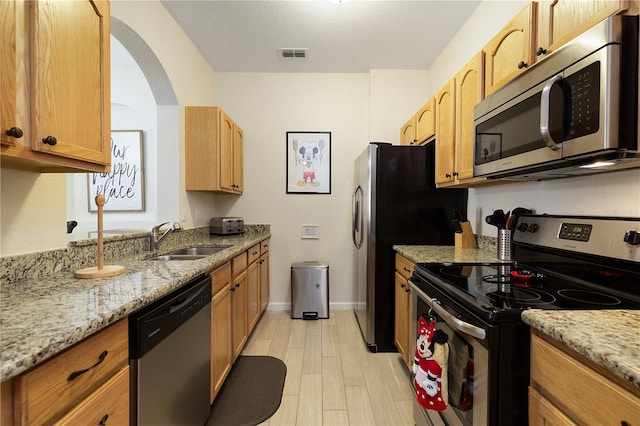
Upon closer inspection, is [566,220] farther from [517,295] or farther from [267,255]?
[267,255]

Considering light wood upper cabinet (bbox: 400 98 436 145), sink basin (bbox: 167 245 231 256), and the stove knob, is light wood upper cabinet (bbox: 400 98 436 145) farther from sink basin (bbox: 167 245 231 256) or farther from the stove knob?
sink basin (bbox: 167 245 231 256)

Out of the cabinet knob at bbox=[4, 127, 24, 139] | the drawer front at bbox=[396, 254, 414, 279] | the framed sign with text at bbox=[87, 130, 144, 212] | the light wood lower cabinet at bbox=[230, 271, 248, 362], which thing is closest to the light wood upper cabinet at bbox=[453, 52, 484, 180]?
the drawer front at bbox=[396, 254, 414, 279]

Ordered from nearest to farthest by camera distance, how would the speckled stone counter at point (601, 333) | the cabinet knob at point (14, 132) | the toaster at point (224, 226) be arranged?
the speckled stone counter at point (601, 333) < the cabinet knob at point (14, 132) < the toaster at point (224, 226)

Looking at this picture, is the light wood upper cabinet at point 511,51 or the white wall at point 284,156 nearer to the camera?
the light wood upper cabinet at point 511,51

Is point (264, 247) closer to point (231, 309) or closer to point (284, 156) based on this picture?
point (284, 156)

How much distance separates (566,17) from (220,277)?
207cm

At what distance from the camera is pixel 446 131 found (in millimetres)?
2105

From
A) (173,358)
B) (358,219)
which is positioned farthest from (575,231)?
(173,358)

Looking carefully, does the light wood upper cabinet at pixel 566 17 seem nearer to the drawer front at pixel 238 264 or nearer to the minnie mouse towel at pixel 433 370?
the minnie mouse towel at pixel 433 370

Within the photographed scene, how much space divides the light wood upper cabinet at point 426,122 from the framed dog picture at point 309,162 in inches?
45.2

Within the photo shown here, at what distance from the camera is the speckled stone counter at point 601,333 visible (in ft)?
1.87

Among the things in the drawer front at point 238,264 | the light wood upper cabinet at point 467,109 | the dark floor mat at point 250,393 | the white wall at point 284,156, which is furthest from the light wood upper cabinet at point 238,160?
the light wood upper cabinet at point 467,109

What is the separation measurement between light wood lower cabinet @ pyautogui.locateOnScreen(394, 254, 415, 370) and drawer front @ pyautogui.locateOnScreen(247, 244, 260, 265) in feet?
4.19

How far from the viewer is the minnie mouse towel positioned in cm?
112
